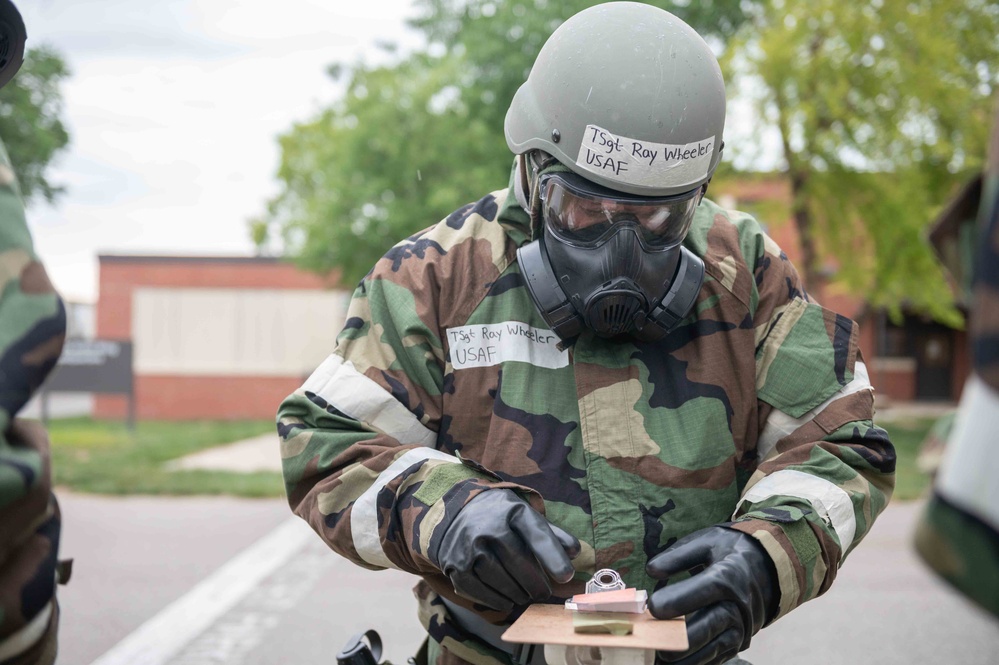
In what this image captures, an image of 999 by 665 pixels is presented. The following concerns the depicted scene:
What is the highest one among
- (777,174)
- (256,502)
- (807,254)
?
(777,174)

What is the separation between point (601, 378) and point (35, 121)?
14884 millimetres

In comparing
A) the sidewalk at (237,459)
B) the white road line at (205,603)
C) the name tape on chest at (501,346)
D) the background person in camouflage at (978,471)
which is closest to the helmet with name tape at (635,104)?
the name tape on chest at (501,346)

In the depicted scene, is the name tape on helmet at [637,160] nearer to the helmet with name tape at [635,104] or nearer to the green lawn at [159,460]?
the helmet with name tape at [635,104]

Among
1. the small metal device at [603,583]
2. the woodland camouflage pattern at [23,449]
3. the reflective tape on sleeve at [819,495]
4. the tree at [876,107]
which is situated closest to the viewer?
the woodland camouflage pattern at [23,449]

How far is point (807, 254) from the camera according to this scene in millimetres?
15492

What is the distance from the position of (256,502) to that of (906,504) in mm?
6319

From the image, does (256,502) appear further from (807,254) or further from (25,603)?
(807,254)

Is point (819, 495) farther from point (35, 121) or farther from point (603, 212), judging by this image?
point (35, 121)

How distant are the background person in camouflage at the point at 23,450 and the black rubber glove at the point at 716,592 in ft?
3.01

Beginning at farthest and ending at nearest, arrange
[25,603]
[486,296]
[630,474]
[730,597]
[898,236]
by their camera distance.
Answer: [898,236], [486,296], [630,474], [730,597], [25,603]

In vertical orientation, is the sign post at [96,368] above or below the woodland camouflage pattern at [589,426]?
below

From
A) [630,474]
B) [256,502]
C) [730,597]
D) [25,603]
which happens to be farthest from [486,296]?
[256,502]

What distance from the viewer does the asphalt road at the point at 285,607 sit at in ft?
17.2

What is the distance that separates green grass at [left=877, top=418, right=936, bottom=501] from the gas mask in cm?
345
